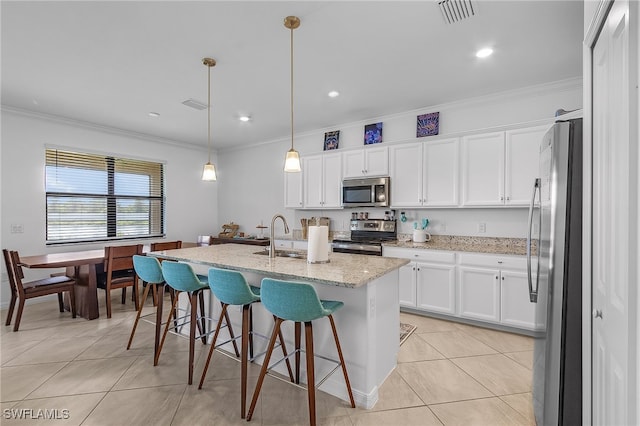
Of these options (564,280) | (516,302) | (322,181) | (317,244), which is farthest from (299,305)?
(322,181)

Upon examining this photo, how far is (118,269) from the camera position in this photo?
3893mm

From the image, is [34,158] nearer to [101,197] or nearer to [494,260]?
[101,197]

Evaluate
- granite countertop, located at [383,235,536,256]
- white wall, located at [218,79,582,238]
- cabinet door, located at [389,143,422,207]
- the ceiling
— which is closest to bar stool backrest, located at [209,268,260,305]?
the ceiling

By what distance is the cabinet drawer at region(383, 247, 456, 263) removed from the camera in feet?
11.4

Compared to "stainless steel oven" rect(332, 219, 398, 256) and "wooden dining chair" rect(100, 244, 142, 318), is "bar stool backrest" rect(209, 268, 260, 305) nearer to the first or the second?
"stainless steel oven" rect(332, 219, 398, 256)

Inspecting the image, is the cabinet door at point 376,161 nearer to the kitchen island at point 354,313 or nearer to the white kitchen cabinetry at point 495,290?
the white kitchen cabinetry at point 495,290

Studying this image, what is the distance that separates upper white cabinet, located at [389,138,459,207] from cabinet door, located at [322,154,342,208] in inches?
32.2

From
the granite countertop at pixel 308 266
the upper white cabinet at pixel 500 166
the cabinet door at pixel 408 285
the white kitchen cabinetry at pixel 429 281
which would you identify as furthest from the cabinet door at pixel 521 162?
the granite countertop at pixel 308 266

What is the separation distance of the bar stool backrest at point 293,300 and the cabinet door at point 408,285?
7.18 ft

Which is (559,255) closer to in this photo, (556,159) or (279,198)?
(556,159)

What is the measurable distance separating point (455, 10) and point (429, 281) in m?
2.67

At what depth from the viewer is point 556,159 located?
5.01 ft

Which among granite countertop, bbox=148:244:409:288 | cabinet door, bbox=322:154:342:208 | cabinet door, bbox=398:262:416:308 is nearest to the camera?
granite countertop, bbox=148:244:409:288

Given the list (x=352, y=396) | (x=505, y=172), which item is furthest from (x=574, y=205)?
(x=505, y=172)
